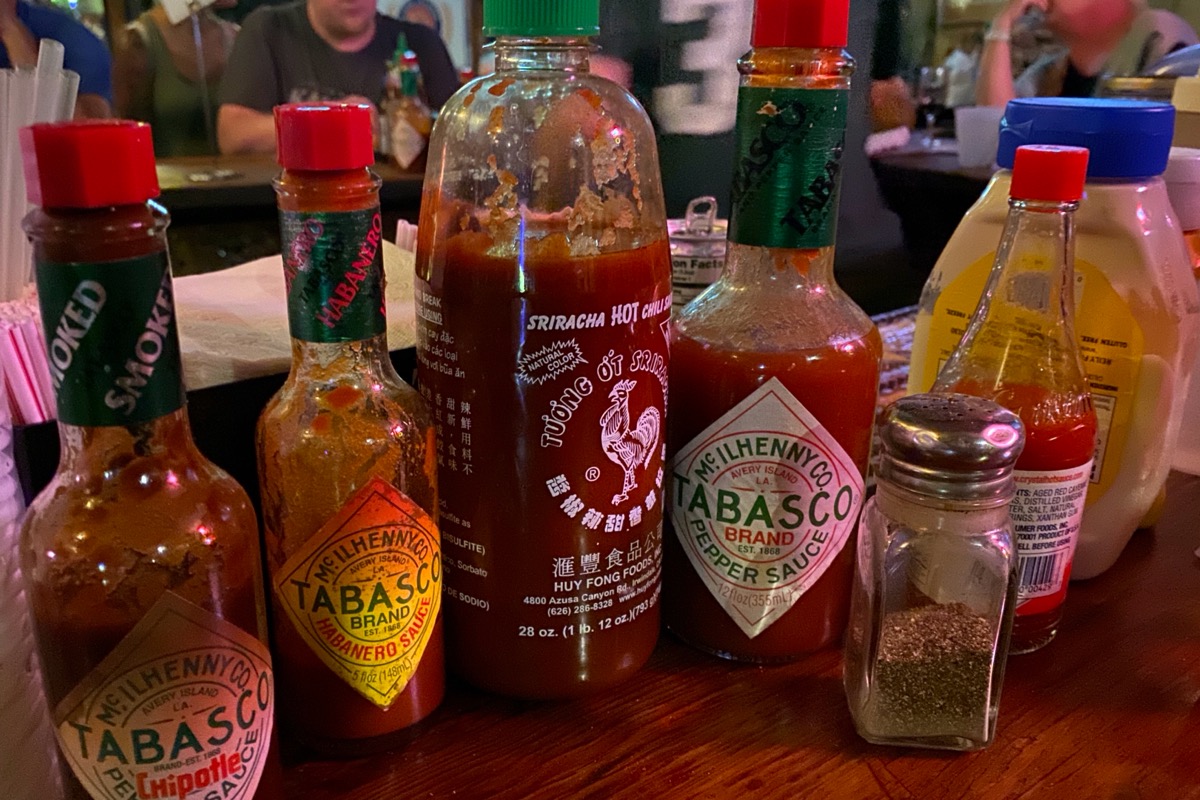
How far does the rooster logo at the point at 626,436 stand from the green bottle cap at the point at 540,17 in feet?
0.63

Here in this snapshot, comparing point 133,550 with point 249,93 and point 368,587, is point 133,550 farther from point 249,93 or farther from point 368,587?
point 249,93

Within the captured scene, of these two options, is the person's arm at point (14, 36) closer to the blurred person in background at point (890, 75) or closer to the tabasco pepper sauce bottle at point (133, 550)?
the tabasco pepper sauce bottle at point (133, 550)

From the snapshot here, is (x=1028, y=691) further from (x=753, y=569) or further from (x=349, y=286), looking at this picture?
(x=349, y=286)

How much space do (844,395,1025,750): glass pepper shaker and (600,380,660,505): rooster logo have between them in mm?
135

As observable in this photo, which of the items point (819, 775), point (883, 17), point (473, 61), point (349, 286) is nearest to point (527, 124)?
point (349, 286)

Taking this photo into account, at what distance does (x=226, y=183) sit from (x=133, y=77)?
0.12 meters

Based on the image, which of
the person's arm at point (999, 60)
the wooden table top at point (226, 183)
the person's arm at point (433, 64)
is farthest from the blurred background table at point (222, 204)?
the person's arm at point (999, 60)

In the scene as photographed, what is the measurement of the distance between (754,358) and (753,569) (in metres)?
0.14

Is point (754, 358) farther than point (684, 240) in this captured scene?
No

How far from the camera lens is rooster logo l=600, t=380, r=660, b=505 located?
0.55 m

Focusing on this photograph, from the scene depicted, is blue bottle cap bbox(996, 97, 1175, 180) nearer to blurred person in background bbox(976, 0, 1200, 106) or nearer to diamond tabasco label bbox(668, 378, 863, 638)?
diamond tabasco label bbox(668, 378, 863, 638)

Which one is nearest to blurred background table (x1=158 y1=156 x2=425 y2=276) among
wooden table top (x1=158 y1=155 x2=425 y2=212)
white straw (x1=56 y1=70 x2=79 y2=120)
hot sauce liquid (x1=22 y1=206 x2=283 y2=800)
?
wooden table top (x1=158 y1=155 x2=425 y2=212)

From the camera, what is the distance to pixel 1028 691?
0.64 metres

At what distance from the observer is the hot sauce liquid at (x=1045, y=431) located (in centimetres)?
63
